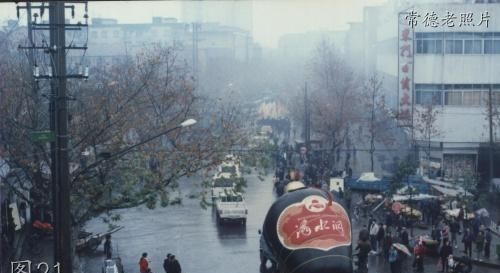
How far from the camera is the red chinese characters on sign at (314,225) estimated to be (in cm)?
555

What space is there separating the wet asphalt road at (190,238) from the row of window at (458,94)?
10.2ft

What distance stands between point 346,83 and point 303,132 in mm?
1512

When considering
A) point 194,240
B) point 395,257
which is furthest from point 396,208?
point 194,240

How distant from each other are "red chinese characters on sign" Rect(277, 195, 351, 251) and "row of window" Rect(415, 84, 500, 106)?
7067 mm

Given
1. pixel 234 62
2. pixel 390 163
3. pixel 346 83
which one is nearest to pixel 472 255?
pixel 390 163

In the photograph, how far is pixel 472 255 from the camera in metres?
9.10

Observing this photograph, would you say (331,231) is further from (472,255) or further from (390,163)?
(390,163)

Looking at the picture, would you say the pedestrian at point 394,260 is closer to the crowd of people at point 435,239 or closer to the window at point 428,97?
the crowd of people at point 435,239

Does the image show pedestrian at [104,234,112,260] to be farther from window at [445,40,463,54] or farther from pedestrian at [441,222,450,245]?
window at [445,40,463,54]

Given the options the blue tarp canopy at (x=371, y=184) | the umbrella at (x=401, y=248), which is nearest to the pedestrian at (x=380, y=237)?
the umbrella at (x=401, y=248)

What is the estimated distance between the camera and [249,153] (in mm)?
7973

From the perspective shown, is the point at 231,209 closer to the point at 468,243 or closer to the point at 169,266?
the point at 169,266

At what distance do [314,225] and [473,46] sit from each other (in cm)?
710

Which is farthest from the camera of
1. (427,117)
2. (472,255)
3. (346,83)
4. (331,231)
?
(346,83)
